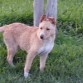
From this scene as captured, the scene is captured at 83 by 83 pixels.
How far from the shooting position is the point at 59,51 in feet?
23.0

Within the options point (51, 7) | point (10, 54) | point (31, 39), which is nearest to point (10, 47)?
point (10, 54)

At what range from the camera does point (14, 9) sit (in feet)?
28.3

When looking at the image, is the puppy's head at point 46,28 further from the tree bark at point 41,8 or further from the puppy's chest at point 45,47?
the tree bark at point 41,8

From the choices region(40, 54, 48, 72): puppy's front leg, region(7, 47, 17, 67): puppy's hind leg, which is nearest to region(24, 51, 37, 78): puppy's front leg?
region(40, 54, 48, 72): puppy's front leg

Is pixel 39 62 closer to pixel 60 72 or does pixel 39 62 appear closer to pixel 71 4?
pixel 60 72

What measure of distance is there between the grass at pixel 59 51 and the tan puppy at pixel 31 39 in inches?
7.1

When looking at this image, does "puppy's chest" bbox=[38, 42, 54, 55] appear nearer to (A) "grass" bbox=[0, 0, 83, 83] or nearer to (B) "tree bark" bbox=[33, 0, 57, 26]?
(A) "grass" bbox=[0, 0, 83, 83]

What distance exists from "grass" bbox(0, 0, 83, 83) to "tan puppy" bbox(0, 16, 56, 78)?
182mm

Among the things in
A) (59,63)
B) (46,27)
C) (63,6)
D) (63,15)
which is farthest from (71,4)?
(46,27)

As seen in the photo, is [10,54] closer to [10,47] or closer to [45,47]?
[10,47]

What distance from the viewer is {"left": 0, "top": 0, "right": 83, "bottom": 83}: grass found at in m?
6.24

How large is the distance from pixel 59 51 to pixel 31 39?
101cm

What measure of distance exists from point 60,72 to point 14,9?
2.78 meters

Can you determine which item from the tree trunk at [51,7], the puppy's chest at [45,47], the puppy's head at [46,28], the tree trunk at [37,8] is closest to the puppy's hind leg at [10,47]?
the puppy's chest at [45,47]
